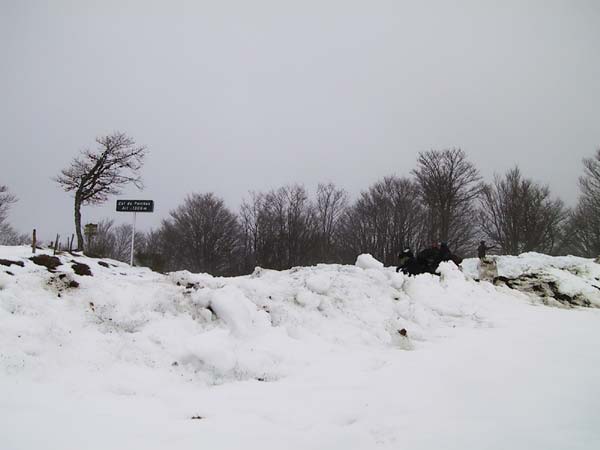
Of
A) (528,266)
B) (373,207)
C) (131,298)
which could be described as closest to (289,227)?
(373,207)

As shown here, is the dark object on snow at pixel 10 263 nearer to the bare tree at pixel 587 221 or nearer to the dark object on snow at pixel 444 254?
the dark object on snow at pixel 444 254

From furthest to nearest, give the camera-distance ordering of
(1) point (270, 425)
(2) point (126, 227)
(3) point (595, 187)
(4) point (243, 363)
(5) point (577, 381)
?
1. (2) point (126, 227)
2. (3) point (595, 187)
3. (4) point (243, 363)
4. (5) point (577, 381)
5. (1) point (270, 425)

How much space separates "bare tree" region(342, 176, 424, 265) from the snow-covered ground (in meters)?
30.0

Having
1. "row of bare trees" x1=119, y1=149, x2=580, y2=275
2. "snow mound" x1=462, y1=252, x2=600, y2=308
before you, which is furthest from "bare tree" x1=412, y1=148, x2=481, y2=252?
"snow mound" x1=462, y1=252, x2=600, y2=308

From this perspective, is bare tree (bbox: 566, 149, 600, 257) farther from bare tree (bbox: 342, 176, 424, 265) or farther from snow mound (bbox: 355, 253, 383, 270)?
snow mound (bbox: 355, 253, 383, 270)

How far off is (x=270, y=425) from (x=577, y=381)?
3542mm

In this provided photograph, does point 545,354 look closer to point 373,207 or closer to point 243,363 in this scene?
point 243,363

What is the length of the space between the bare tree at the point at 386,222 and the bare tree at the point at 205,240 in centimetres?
1221

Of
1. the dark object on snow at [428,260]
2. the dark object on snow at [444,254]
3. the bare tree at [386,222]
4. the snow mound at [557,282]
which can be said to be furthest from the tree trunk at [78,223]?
the bare tree at [386,222]

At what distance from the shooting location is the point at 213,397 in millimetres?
4414

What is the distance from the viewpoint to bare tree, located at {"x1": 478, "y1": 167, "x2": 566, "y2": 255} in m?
36.1

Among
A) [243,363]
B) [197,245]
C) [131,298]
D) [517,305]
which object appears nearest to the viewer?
[243,363]

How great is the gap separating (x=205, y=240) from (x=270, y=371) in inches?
1422

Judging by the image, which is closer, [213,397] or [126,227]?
[213,397]
